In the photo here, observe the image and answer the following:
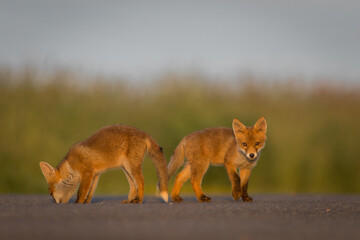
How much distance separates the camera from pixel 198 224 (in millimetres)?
6484

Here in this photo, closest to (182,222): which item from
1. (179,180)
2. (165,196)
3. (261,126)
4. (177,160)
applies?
(165,196)

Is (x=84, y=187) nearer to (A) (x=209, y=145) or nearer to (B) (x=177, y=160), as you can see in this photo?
(B) (x=177, y=160)

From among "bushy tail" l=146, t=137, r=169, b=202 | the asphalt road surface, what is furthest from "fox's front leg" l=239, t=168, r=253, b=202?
"bushy tail" l=146, t=137, r=169, b=202

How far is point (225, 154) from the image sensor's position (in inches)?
400

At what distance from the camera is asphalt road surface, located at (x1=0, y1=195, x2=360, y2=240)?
18.7 ft

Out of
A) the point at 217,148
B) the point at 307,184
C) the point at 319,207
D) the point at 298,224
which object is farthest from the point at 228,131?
the point at 307,184

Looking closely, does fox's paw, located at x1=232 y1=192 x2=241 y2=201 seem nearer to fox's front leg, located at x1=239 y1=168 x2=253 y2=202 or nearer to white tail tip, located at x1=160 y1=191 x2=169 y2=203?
fox's front leg, located at x1=239 y1=168 x2=253 y2=202

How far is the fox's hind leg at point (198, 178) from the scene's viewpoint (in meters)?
9.83

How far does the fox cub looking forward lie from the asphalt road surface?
126cm

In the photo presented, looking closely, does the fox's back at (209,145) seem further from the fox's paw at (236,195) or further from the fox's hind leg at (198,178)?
the fox's paw at (236,195)

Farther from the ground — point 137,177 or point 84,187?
point 137,177

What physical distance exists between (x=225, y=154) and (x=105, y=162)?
2.19 meters

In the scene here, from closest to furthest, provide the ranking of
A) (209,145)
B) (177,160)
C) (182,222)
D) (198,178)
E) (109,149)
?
1. (182,222)
2. (109,149)
3. (198,178)
4. (209,145)
5. (177,160)

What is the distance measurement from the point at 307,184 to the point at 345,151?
5.13 feet
